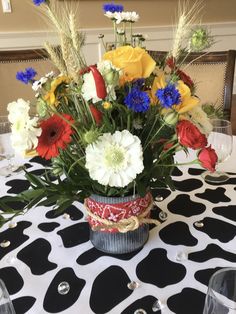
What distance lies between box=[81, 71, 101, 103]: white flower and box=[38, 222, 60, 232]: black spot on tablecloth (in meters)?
0.36

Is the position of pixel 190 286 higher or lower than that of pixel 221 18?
lower

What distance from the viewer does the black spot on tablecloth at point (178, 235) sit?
2.40 ft

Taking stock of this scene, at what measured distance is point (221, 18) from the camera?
10.6 feet

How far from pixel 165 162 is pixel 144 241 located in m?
0.17

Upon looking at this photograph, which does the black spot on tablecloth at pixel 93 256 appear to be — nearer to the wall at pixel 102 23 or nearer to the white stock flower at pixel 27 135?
the white stock flower at pixel 27 135

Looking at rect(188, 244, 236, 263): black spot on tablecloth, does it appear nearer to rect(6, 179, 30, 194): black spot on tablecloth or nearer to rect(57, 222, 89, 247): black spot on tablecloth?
rect(57, 222, 89, 247): black spot on tablecloth

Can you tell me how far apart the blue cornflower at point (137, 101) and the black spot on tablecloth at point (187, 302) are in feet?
1.02

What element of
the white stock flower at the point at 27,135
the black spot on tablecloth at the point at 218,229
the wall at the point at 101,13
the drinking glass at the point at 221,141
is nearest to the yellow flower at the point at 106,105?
the white stock flower at the point at 27,135

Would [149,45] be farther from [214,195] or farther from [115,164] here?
[115,164]

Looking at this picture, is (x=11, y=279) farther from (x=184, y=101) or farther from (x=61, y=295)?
(x=184, y=101)

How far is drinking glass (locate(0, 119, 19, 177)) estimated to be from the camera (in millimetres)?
947

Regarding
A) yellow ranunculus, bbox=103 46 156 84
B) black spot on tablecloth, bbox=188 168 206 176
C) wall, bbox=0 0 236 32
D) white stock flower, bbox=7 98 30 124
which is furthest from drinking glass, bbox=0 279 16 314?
wall, bbox=0 0 236 32

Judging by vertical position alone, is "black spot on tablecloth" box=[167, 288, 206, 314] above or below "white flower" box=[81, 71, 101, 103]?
below

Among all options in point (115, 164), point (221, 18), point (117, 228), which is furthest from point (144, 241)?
point (221, 18)
